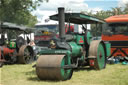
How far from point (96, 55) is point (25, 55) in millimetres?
4644

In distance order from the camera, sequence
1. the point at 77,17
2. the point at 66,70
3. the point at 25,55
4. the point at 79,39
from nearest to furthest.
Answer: the point at 66,70
the point at 77,17
the point at 79,39
the point at 25,55

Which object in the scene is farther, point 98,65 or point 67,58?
point 98,65

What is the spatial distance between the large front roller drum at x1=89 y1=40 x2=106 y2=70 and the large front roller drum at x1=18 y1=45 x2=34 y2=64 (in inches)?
161

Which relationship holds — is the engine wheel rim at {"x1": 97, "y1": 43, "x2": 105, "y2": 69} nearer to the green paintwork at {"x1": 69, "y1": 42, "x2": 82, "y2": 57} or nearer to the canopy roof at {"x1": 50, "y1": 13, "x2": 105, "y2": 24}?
the green paintwork at {"x1": 69, "y1": 42, "x2": 82, "y2": 57}

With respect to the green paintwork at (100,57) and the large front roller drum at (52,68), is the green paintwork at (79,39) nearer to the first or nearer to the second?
the green paintwork at (100,57)

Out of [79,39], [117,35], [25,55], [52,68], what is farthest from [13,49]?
[52,68]

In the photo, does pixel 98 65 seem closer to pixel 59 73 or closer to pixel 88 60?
pixel 88 60

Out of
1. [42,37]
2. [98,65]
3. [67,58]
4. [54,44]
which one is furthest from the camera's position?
[42,37]

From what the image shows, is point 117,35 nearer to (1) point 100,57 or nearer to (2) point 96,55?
(1) point 100,57

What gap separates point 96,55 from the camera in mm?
8867

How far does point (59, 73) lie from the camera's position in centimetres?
670

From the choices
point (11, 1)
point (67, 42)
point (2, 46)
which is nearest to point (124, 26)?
point (67, 42)

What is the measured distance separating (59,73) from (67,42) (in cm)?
166

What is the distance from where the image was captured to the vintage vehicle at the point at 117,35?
12.0 meters
